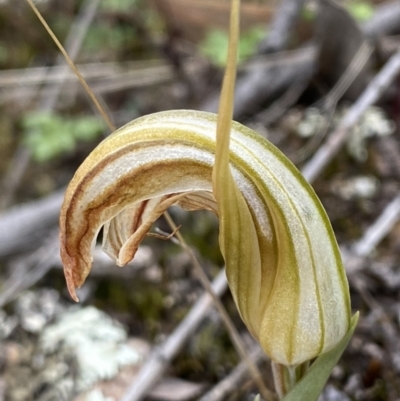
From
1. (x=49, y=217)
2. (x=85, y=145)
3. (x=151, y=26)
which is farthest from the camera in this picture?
(x=151, y=26)

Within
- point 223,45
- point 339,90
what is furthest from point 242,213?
point 223,45

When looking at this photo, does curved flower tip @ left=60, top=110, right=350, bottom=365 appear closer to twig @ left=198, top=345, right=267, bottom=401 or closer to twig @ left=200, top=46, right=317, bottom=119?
twig @ left=198, top=345, right=267, bottom=401

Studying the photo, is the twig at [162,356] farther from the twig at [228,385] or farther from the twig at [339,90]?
the twig at [339,90]

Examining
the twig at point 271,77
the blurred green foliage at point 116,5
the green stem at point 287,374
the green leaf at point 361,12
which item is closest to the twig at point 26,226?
the twig at point 271,77

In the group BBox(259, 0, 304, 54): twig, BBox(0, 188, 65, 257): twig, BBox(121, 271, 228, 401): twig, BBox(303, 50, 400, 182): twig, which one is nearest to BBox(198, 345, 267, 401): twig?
BBox(121, 271, 228, 401): twig

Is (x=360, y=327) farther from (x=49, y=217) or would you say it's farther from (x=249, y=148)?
(x=49, y=217)

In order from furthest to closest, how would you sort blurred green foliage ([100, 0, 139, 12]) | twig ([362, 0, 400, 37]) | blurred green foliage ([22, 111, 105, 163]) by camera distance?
blurred green foliage ([100, 0, 139, 12]) → twig ([362, 0, 400, 37]) → blurred green foliage ([22, 111, 105, 163])

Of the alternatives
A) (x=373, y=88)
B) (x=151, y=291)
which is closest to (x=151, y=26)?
(x=373, y=88)
